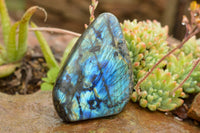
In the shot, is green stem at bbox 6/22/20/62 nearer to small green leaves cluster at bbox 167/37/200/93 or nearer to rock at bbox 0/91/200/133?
rock at bbox 0/91/200/133

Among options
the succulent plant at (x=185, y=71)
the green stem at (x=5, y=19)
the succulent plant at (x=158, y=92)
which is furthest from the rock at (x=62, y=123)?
the green stem at (x=5, y=19)

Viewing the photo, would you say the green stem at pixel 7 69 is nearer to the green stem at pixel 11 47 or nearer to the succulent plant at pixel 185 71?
the green stem at pixel 11 47

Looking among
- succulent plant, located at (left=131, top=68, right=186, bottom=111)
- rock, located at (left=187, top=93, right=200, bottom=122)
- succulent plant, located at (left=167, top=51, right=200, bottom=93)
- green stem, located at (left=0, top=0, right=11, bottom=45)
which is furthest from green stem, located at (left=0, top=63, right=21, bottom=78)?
rock, located at (left=187, top=93, right=200, bottom=122)

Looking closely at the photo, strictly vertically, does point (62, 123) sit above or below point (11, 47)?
below

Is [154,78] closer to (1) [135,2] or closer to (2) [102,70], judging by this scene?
(2) [102,70]

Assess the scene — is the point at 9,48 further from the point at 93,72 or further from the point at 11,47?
the point at 93,72

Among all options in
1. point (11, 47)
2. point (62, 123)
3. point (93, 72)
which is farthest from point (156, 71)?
point (11, 47)
